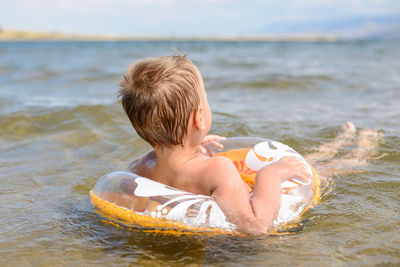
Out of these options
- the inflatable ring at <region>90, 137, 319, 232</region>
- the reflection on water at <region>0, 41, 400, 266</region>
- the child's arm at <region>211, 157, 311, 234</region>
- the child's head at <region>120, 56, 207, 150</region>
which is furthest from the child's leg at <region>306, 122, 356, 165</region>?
Result: the child's head at <region>120, 56, 207, 150</region>

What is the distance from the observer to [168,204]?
2.45m

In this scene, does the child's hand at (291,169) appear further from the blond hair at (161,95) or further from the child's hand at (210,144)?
the blond hair at (161,95)

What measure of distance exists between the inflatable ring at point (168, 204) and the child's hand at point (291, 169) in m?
0.04

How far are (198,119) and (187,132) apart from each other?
4.1 inches

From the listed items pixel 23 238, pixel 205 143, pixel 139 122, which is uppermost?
pixel 139 122

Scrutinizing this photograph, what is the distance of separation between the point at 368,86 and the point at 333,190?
20.8 feet

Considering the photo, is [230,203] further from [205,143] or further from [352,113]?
[352,113]

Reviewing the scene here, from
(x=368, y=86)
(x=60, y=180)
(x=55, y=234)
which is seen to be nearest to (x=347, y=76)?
(x=368, y=86)

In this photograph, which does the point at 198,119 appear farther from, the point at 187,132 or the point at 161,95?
the point at 161,95

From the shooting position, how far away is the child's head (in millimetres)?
2240

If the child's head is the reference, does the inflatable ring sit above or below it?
below

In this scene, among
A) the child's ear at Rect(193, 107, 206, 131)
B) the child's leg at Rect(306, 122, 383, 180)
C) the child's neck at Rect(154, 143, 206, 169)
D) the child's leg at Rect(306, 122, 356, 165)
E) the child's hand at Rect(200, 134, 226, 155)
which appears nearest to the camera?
the child's ear at Rect(193, 107, 206, 131)

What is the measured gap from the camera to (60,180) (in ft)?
11.8

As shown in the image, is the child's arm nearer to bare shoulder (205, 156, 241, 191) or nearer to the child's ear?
bare shoulder (205, 156, 241, 191)
